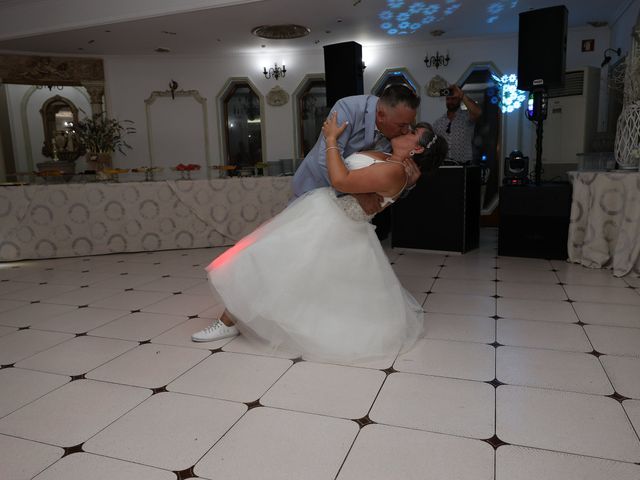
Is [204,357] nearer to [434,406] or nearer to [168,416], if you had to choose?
[168,416]

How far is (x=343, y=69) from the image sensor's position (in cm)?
542

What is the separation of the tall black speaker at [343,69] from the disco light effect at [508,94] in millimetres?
2978

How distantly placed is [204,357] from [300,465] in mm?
1030

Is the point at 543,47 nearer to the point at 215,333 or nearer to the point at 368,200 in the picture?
the point at 368,200

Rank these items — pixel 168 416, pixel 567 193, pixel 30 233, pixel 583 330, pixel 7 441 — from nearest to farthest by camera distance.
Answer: pixel 7 441
pixel 168 416
pixel 583 330
pixel 567 193
pixel 30 233

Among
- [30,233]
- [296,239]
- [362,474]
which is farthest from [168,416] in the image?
[30,233]

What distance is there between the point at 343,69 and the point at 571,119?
310 centimetres

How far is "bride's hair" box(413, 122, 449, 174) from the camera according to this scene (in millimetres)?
2193

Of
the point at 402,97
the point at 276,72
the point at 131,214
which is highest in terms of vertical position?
the point at 276,72

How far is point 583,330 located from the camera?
2559mm

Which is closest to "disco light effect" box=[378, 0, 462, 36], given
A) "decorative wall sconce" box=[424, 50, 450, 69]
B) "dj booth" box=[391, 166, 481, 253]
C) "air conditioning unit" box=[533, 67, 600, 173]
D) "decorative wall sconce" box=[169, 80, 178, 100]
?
"decorative wall sconce" box=[424, 50, 450, 69]

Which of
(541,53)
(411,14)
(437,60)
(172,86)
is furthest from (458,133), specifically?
(172,86)

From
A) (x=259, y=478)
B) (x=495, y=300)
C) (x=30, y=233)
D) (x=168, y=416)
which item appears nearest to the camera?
(x=259, y=478)

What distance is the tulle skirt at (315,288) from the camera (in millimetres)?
2234
